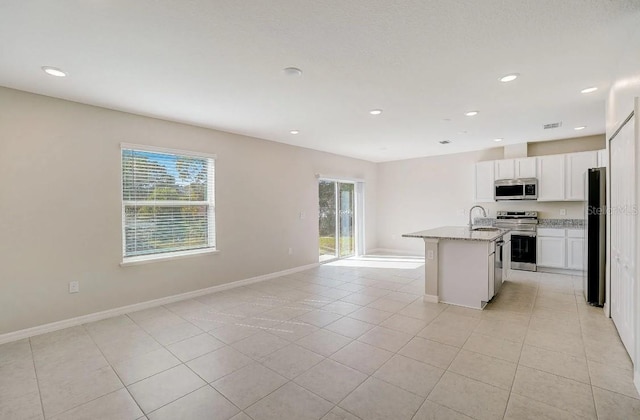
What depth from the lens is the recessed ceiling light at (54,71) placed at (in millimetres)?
2643

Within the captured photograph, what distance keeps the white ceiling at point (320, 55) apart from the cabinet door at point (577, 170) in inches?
52.4

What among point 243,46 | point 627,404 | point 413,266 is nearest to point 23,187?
point 243,46

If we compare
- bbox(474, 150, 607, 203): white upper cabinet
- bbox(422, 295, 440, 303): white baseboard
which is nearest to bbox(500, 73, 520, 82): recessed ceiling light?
bbox(422, 295, 440, 303): white baseboard

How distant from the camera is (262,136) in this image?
5242mm

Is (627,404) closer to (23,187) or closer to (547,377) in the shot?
(547,377)

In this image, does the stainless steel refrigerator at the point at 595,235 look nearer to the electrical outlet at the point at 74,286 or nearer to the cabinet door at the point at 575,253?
the cabinet door at the point at 575,253

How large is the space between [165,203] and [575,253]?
6772mm

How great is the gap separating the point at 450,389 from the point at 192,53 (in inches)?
126

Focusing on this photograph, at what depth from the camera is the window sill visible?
3869 millimetres

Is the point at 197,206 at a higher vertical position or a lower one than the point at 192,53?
lower

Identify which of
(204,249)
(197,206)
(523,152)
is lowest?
(204,249)

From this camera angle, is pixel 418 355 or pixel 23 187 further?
pixel 23 187

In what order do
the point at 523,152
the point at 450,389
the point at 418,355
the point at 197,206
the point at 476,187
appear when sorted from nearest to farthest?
the point at 450,389
the point at 418,355
the point at 197,206
the point at 523,152
the point at 476,187

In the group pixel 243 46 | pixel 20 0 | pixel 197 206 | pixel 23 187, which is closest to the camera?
pixel 20 0
